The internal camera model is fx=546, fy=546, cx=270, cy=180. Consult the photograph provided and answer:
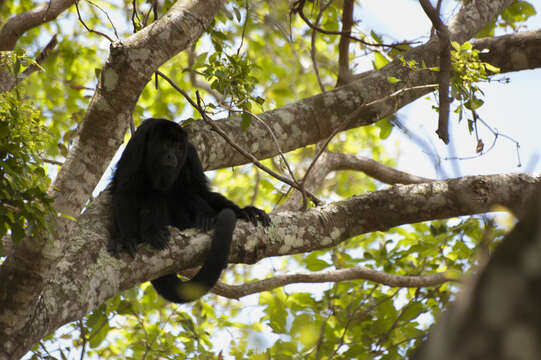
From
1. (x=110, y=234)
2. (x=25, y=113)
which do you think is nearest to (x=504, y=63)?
(x=110, y=234)

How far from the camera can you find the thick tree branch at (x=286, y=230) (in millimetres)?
2613

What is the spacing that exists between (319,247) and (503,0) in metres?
3.07

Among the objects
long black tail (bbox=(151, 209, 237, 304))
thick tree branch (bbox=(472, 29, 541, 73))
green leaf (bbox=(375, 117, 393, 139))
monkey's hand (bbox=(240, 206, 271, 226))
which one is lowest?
long black tail (bbox=(151, 209, 237, 304))

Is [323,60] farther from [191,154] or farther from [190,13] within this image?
[190,13]

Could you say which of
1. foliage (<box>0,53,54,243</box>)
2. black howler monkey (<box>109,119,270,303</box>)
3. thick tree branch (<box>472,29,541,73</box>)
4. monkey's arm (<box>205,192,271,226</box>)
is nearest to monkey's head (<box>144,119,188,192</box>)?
black howler monkey (<box>109,119,270,303</box>)

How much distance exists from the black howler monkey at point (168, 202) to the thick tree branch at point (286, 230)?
0.09m

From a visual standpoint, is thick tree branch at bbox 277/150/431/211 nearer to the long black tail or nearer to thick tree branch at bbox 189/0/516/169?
thick tree branch at bbox 189/0/516/169

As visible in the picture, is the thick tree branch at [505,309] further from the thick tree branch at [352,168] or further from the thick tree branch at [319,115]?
the thick tree branch at [352,168]

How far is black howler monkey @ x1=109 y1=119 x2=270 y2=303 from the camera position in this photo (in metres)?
3.05

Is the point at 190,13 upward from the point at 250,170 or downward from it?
downward

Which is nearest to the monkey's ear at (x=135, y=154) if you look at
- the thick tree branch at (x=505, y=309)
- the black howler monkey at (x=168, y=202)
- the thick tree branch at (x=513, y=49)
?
the black howler monkey at (x=168, y=202)

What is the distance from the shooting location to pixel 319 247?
10.7 feet

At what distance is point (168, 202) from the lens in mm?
4320

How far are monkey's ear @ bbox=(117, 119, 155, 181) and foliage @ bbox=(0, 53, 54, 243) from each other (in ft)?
4.65
